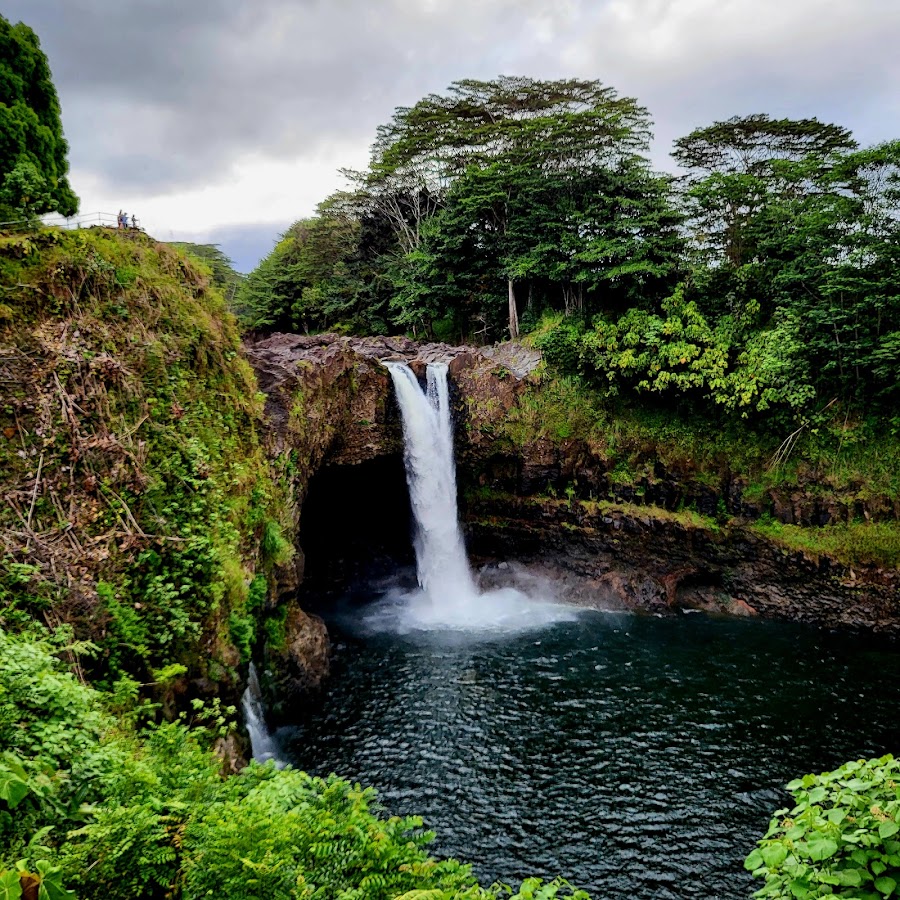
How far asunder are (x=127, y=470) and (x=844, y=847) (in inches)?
382

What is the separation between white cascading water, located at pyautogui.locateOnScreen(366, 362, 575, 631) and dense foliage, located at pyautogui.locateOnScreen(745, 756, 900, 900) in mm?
17766

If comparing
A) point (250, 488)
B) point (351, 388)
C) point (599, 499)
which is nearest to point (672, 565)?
point (599, 499)

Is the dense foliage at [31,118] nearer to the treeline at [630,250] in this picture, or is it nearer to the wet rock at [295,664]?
the wet rock at [295,664]

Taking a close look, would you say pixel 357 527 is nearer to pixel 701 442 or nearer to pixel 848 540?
pixel 701 442

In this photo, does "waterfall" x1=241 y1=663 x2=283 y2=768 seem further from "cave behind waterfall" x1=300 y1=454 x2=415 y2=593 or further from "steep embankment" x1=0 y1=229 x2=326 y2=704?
"cave behind waterfall" x1=300 y1=454 x2=415 y2=593

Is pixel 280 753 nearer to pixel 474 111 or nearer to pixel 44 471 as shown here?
pixel 44 471

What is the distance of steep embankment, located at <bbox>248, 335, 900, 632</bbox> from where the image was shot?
1938 centimetres

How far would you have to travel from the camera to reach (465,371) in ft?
79.0

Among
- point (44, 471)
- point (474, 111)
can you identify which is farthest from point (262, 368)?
point (474, 111)

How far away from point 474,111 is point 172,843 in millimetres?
36196

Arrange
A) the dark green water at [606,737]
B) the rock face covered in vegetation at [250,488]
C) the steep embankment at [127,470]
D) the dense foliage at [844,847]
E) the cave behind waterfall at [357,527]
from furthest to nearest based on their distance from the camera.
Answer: the cave behind waterfall at [357,527] → the dark green water at [606,737] → the rock face covered in vegetation at [250,488] → the steep embankment at [127,470] → the dense foliage at [844,847]

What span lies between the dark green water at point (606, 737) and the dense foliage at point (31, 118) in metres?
15.2

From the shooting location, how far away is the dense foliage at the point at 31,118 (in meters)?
16.5

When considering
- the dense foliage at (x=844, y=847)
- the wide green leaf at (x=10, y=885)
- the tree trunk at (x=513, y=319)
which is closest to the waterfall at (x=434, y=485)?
the tree trunk at (x=513, y=319)
